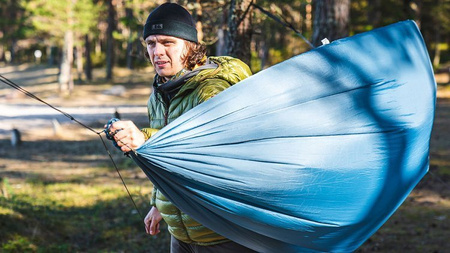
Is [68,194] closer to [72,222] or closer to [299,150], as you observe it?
[72,222]

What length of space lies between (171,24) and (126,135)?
0.63 meters

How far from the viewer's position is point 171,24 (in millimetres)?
2500

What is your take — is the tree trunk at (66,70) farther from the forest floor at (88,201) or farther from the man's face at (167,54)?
the man's face at (167,54)

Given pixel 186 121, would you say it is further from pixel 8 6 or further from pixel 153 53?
pixel 8 6

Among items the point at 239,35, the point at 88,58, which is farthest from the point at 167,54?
the point at 88,58

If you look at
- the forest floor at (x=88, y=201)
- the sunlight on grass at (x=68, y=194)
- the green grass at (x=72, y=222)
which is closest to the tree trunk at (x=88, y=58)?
the forest floor at (x=88, y=201)

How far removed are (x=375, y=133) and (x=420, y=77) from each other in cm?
45

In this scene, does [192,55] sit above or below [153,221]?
above

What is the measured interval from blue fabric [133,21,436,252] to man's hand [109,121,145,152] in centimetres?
4

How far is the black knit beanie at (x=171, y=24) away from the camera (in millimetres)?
2498

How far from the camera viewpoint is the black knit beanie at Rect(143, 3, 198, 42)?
2498 mm

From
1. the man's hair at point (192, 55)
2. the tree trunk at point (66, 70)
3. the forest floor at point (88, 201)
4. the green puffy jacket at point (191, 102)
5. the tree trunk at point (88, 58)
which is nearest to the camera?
the green puffy jacket at point (191, 102)

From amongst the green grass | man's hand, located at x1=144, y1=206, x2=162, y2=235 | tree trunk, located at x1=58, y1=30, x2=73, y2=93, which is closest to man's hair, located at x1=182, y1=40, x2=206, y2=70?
man's hand, located at x1=144, y1=206, x2=162, y2=235

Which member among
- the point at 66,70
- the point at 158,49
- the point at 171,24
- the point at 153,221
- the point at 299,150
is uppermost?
the point at 171,24
